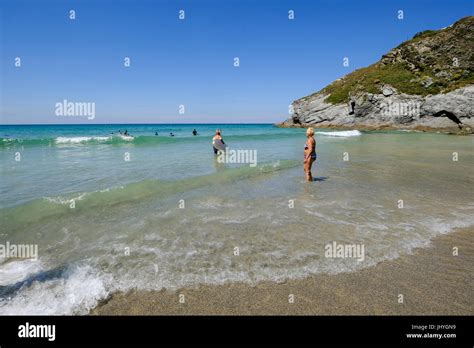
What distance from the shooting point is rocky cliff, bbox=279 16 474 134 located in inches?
1955

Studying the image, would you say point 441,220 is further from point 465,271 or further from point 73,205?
point 73,205

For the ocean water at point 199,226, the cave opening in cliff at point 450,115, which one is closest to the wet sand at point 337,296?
the ocean water at point 199,226

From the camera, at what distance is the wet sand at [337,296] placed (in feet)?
Result: 12.6

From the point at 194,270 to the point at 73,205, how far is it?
5.95 m

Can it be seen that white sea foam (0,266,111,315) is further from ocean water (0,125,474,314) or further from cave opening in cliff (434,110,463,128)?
cave opening in cliff (434,110,463,128)

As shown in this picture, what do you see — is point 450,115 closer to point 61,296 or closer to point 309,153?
point 309,153

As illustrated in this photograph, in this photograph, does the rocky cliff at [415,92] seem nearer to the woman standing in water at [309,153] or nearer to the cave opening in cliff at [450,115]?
the cave opening in cliff at [450,115]

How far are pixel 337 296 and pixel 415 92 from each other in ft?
213

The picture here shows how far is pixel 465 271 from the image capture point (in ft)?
15.4

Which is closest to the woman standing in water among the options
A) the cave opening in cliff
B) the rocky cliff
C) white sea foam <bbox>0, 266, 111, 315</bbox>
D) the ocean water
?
the ocean water

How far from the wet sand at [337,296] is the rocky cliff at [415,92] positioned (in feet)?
168

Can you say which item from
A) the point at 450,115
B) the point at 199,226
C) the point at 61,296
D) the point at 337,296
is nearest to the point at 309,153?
the point at 199,226

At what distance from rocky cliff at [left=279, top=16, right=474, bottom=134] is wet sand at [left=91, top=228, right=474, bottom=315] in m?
51.3
